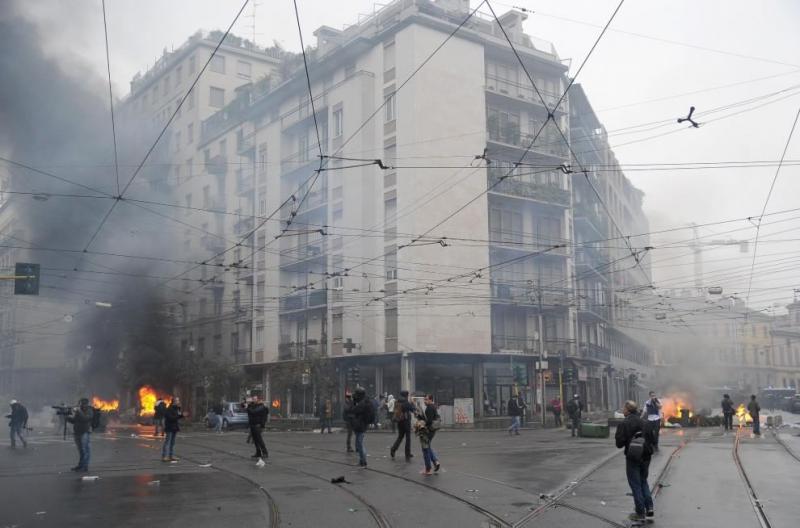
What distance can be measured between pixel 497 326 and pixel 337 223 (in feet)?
34.7

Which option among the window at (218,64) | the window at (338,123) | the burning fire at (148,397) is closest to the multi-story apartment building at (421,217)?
the window at (338,123)

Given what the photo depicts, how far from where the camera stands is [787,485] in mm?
11648

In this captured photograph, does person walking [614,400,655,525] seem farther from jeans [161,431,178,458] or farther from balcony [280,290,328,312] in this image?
balcony [280,290,328,312]

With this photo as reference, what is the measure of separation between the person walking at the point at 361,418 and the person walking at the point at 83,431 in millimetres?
5058

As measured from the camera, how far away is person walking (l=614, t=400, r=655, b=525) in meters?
8.63

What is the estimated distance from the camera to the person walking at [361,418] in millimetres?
14188

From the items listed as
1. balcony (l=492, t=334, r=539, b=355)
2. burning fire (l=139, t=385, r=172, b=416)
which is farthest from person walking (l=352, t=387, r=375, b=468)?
burning fire (l=139, t=385, r=172, b=416)

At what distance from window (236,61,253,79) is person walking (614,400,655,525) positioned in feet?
181

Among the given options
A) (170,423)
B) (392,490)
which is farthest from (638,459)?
(170,423)

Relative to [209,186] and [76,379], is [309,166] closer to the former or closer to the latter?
[209,186]

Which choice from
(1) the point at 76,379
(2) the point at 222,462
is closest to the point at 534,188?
(2) the point at 222,462

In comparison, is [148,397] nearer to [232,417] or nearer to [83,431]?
[232,417]

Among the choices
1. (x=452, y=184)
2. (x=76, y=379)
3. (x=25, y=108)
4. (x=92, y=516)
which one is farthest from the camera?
(x=76, y=379)

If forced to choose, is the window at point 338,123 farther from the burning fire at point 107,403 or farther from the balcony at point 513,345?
the burning fire at point 107,403
